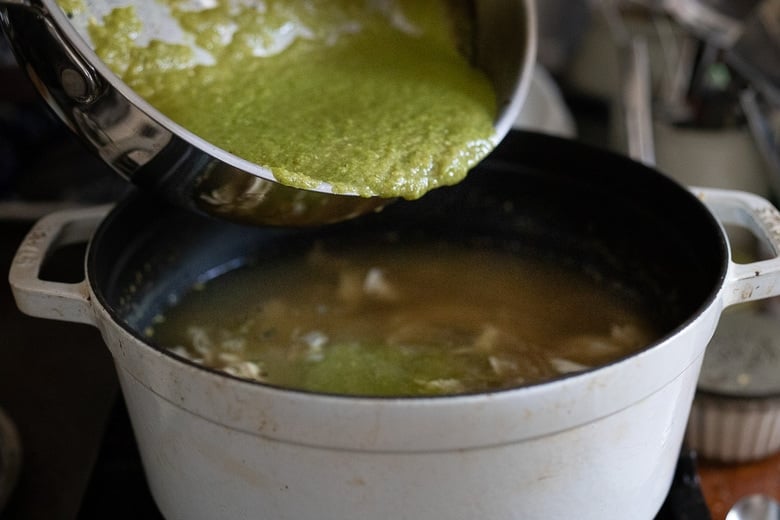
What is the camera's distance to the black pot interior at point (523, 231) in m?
0.79

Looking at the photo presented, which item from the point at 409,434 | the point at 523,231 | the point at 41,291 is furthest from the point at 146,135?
the point at 523,231

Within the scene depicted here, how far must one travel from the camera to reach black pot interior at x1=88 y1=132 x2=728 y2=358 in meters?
0.79

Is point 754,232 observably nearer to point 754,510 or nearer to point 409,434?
point 754,510

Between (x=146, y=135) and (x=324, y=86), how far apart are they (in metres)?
0.23

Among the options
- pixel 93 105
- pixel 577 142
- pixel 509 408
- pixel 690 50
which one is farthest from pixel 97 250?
pixel 690 50

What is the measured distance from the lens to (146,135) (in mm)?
633

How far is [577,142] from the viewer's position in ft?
2.92

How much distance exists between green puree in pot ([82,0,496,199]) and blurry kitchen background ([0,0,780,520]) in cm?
25

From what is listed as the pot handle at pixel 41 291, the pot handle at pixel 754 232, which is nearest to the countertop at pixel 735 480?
the pot handle at pixel 754 232

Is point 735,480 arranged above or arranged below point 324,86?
below

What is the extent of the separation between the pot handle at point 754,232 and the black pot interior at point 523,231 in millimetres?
39

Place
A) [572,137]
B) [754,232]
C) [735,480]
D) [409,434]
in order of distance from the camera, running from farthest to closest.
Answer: [572,137], [735,480], [754,232], [409,434]

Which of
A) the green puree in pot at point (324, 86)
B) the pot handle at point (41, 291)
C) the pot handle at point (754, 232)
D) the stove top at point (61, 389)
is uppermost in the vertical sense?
the green puree in pot at point (324, 86)

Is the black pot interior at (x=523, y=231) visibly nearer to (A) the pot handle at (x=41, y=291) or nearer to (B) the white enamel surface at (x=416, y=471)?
(A) the pot handle at (x=41, y=291)
